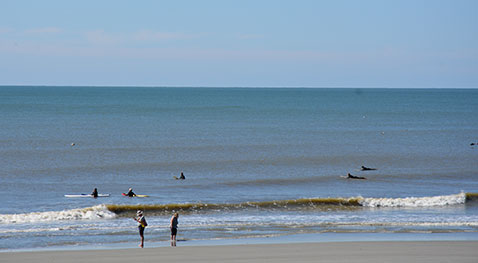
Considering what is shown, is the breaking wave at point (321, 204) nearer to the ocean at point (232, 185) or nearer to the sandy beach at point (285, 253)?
the ocean at point (232, 185)

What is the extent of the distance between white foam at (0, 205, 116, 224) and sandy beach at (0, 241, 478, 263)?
7.40 metres

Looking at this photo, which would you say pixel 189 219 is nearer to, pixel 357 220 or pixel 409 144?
pixel 357 220

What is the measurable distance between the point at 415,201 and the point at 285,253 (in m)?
14.6

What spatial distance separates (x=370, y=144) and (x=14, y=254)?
49.3m

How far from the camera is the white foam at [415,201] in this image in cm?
3203

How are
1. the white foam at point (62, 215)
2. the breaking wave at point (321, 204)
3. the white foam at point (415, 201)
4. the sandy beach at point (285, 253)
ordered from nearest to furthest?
the sandy beach at point (285, 253) < the white foam at point (62, 215) < the breaking wave at point (321, 204) < the white foam at point (415, 201)

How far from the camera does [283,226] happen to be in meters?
26.0

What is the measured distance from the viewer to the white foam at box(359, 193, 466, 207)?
1261 inches

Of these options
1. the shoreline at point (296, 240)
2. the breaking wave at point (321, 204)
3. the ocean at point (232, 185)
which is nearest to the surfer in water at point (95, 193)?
the ocean at point (232, 185)

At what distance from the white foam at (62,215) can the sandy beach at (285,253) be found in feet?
24.3

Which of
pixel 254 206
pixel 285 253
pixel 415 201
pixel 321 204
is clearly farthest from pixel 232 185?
pixel 285 253

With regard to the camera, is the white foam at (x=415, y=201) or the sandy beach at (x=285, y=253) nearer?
the sandy beach at (x=285, y=253)

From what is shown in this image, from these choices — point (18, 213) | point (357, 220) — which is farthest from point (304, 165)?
point (18, 213)

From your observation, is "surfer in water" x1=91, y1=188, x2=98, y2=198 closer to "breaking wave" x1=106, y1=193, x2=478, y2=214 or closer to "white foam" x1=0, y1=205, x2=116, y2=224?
"breaking wave" x1=106, y1=193, x2=478, y2=214
